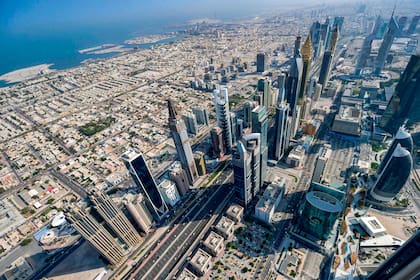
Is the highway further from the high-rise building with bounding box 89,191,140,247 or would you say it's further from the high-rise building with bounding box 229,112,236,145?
the high-rise building with bounding box 229,112,236,145

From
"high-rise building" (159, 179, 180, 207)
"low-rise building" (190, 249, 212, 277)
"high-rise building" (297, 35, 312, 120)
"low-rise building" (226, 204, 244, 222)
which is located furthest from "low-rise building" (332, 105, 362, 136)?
"low-rise building" (190, 249, 212, 277)

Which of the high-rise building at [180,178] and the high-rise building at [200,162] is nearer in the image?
the high-rise building at [180,178]

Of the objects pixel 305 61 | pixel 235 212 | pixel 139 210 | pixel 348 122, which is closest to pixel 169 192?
pixel 139 210

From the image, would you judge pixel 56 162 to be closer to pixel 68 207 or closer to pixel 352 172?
pixel 68 207

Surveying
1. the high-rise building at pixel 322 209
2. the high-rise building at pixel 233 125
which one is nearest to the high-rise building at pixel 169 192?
the high-rise building at pixel 233 125

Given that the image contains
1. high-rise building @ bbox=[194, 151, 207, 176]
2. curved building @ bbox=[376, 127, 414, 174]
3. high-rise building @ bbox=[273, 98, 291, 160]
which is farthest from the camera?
high-rise building @ bbox=[194, 151, 207, 176]

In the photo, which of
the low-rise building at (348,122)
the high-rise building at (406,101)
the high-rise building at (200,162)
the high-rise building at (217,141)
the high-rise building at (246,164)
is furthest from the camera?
the low-rise building at (348,122)

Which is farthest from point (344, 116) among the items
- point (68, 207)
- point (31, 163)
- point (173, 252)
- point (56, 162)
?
point (31, 163)

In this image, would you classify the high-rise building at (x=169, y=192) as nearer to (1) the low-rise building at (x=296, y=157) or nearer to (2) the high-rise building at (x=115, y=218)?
(2) the high-rise building at (x=115, y=218)
